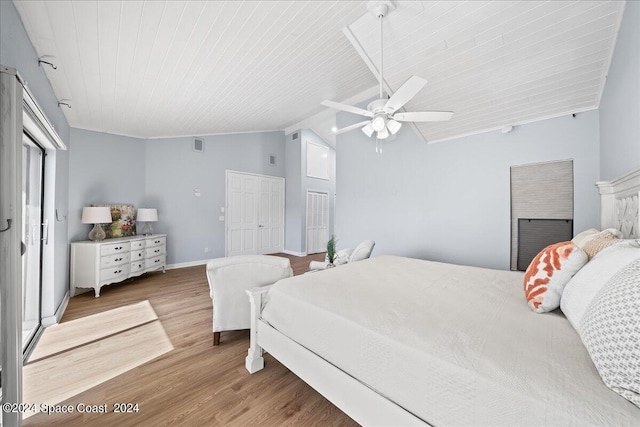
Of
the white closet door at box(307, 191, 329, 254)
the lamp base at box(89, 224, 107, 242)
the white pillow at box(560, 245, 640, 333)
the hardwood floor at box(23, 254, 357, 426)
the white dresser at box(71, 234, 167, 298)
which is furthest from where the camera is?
the white closet door at box(307, 191, 329, 254)

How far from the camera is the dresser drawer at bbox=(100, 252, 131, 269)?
3464 millimetres

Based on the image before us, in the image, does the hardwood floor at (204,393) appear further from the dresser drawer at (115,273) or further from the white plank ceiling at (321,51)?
the white plank ceiling at (321,51)

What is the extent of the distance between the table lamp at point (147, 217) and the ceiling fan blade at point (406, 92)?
4378 mm

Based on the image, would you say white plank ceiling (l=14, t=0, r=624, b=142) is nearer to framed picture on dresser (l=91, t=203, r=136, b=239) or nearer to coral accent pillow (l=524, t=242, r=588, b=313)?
framed picture on dresser (l=91, t=203, r=136, b=239)

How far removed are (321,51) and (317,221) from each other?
15.6 ft

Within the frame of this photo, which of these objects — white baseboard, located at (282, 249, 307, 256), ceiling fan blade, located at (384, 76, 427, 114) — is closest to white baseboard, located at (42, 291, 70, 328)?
ceiling fan blade, located at (384, 76, 427, 114)

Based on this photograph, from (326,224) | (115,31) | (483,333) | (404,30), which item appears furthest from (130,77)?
(326,224)

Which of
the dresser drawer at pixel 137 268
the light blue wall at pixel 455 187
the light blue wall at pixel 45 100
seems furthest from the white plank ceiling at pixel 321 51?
the dresser drawer at pixel 137 268

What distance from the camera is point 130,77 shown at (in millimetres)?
2422

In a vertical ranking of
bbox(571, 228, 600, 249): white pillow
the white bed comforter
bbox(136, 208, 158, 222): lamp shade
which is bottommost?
the white bed comforter

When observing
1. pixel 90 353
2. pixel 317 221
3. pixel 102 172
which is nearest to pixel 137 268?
pixel 102 172

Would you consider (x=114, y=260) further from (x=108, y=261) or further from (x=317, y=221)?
(x=317, y=221)

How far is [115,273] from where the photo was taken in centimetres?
362

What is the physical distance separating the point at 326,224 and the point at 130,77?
562 cm
